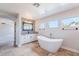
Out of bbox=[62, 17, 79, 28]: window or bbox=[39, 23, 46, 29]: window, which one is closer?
bbox=[62, 17, 79, 28]: window

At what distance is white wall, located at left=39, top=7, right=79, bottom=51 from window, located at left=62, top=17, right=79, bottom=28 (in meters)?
0.10

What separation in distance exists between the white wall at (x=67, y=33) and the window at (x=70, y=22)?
0.10m

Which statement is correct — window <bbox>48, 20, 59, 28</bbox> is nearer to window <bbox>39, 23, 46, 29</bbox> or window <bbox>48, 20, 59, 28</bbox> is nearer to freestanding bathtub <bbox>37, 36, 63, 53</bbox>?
window <bbox>39, 23, 46, 29</bbox>

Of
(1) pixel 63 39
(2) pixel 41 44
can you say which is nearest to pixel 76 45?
(1) pixel 63 39

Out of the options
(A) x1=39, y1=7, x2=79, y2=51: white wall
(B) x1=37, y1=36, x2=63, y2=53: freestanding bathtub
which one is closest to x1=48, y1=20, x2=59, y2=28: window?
(A) x1=39, y1=7, x2=79, y2=51: white wall

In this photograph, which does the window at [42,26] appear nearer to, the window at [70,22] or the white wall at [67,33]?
the white wall at [67,33]

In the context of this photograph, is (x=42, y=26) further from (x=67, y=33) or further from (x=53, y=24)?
(x=67, y=33)

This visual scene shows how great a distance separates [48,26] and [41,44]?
651 millimetres

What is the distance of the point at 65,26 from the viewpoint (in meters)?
1.48

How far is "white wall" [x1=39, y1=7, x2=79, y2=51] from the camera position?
143 cm

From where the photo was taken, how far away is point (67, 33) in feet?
5.12

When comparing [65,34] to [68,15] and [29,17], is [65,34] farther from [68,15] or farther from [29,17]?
[29,17]

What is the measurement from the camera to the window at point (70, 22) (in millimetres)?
1339

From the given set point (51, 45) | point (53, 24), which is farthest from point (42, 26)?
point (51, 45)
